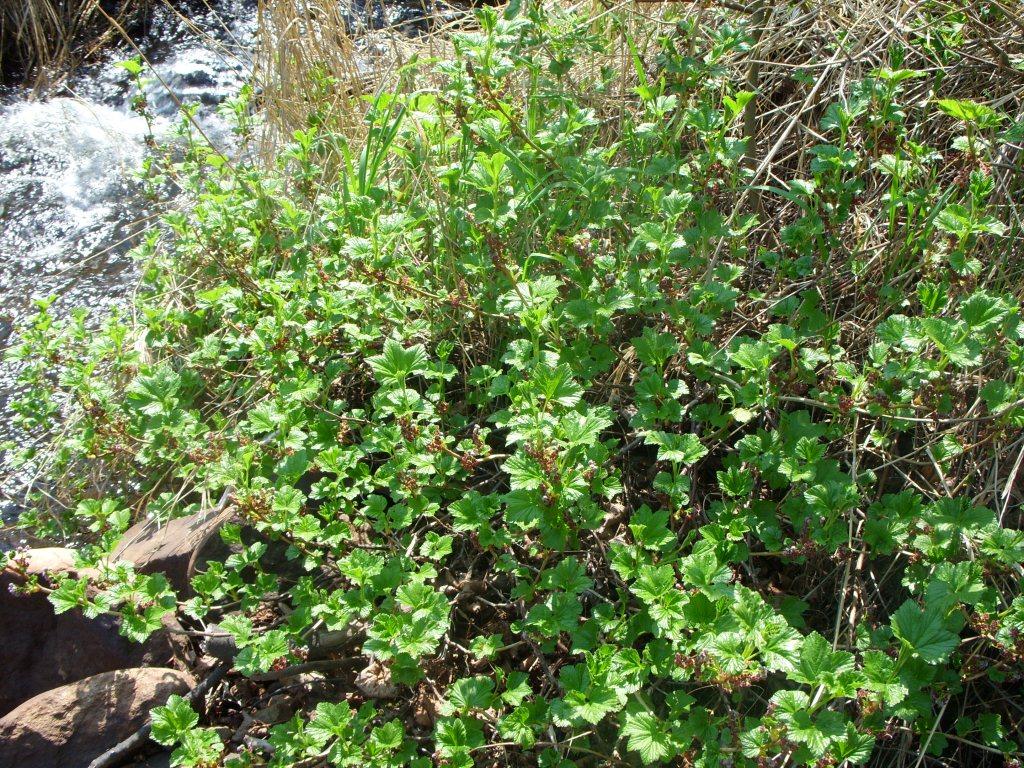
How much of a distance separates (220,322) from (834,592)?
7.91 ft

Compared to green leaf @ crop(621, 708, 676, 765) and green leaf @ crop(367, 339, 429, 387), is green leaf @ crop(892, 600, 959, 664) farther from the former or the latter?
green leaf @ crop(367, 339, 429, 387)

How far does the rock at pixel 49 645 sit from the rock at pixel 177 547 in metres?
0.17

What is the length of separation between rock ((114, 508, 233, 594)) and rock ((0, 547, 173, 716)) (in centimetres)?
17

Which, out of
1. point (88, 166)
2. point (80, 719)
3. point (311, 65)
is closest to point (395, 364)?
point (80, 719)

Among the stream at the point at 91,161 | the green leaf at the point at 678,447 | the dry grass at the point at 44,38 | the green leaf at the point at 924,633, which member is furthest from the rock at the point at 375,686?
the dry grass at the point at 44,38

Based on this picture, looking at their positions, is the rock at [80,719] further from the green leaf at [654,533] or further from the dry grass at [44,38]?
the dry grass at [44,38]

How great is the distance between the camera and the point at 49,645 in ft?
8.80

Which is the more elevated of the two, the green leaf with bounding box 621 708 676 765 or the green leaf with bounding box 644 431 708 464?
the green leaf with bounding box 644 431 708 464

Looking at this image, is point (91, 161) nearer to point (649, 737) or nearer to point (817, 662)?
point (649, 737)

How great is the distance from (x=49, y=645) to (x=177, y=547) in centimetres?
49

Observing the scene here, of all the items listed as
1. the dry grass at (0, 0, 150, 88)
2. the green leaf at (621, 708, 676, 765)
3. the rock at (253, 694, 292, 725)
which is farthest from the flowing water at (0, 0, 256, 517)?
the green leaf at (621, 708, 676, 765)

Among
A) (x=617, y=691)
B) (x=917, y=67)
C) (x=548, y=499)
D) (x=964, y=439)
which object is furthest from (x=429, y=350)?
(x=917, y=67)

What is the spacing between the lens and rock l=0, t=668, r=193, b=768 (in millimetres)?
2359

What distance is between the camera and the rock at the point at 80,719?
7.74 ft
